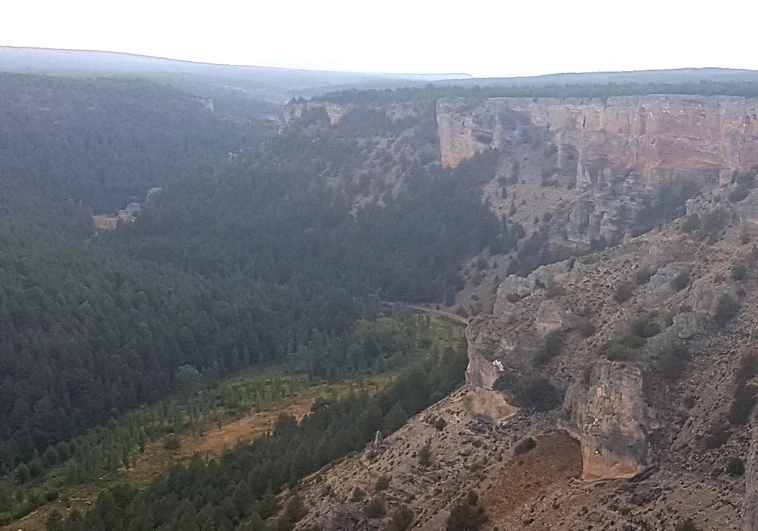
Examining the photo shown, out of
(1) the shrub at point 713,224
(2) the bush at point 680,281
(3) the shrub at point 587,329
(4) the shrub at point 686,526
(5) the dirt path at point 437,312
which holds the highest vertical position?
(1) the shrub at point 713,224

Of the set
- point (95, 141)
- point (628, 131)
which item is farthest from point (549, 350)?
point (95, 141)

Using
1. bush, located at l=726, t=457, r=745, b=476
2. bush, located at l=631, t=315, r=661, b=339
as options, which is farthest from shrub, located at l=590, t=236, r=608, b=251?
bush, located at l=726, t=457, r=745, b=476

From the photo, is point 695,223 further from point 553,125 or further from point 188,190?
point 188,190

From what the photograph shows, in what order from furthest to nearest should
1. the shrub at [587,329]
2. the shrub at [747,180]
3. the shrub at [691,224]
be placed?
the shrub at [747,180]
the shrub at [691,224]
the shrub at [587,329]

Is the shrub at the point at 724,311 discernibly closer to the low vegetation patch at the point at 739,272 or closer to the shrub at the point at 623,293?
the low vegetation patch at the point at 739,272

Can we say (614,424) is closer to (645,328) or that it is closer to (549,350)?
(645,328)

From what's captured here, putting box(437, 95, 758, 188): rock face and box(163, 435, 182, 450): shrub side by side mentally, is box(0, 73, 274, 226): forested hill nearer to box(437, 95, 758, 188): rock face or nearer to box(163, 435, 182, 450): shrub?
box(437, 95, 758, 188): rock face

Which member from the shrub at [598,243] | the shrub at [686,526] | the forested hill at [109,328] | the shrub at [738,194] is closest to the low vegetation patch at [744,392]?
the shrub at [686,526]
